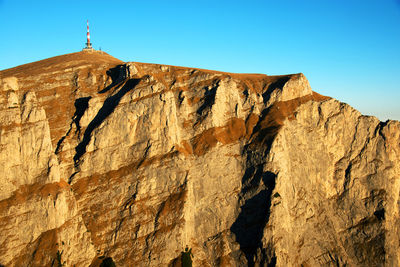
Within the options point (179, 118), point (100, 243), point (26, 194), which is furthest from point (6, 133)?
point (179, 118)

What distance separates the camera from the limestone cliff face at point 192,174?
7244 cm

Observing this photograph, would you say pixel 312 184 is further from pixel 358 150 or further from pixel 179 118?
pixel 179 118

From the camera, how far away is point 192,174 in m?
80.0

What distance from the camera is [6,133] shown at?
7731 centimetres

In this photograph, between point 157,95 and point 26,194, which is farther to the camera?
point 157,95

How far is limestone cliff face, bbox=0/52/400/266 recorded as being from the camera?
7244cm

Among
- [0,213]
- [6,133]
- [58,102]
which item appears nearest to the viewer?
[0,213]

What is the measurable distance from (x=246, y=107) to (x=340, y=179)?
27.0 meters

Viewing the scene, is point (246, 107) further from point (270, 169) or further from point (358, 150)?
point (358, 150)

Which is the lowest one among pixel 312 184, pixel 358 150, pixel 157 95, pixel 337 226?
pixel 337 226

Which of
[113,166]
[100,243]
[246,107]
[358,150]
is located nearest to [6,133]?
[113,166]

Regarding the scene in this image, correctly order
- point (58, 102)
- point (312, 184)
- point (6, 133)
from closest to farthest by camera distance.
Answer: point (6, 133), point (312, 184), point (58, 102)

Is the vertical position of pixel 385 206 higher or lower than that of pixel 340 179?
lower

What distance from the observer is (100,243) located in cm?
7262
